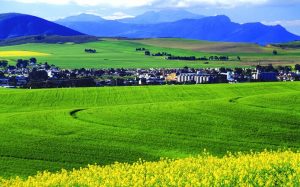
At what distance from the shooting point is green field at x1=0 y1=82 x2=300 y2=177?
123 ft

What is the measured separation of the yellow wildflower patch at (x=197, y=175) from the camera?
16.2 meters

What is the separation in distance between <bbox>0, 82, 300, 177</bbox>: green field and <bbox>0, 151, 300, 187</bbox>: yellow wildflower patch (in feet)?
49.8

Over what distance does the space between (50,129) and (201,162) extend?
89.5ft

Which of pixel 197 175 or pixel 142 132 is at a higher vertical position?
pixel 197 175

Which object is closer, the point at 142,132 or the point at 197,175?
the point at 197,175

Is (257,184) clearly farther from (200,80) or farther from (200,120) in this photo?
(200,80)

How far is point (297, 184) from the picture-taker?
601 inches

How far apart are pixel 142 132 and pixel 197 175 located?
27805mm

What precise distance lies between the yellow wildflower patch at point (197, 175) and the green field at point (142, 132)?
49.8 feet

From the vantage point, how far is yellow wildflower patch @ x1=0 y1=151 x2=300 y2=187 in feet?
53.1

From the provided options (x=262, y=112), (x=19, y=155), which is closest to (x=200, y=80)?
(x=262, y=112)

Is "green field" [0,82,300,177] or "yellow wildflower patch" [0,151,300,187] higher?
"yellow wildflower patch" [0,151,300,187]

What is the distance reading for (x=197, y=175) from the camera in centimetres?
1750

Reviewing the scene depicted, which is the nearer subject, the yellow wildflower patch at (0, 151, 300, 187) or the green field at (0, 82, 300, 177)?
the yellow wildflower patch at (0, 151, 300, 187)
